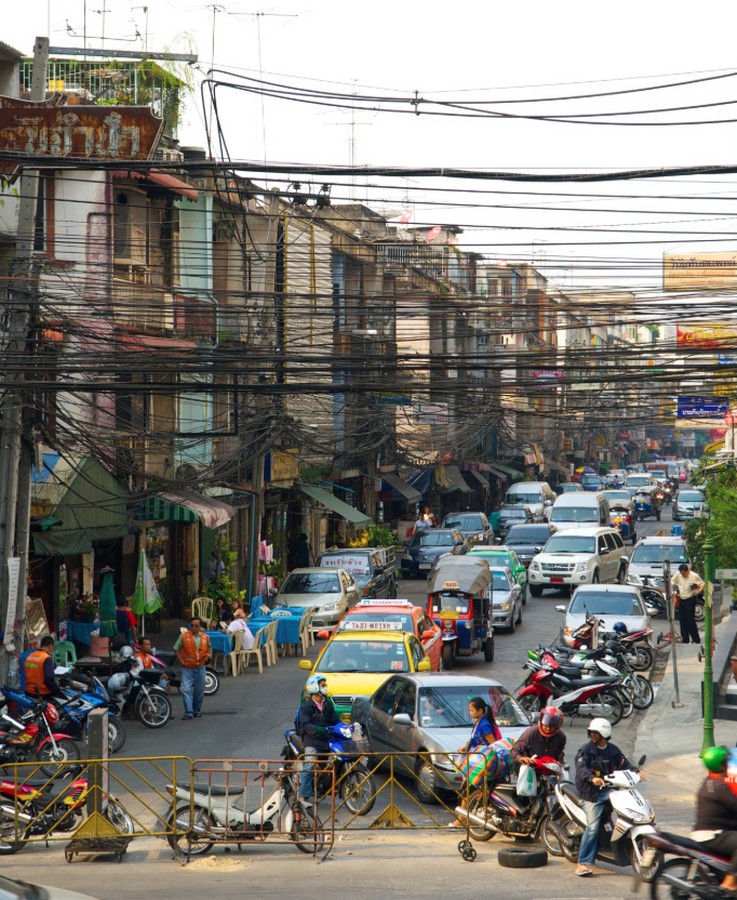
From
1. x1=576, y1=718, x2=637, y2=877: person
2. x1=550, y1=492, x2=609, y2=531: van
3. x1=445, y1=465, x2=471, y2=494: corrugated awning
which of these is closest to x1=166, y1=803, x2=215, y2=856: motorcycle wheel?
x1=576, y1=718, x2=637, y2=877: person

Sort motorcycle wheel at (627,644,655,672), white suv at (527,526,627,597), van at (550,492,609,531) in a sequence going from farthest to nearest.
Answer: van at (550,492,609,531)
white suv at (527,526,627,597)
motorcycle wheel at (627,644,655,672)

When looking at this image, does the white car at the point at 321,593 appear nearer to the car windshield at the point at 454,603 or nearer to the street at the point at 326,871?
the car windshield at the point at 454,603

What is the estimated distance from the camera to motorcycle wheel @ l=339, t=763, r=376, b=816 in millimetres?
12922

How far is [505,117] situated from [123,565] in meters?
18.9

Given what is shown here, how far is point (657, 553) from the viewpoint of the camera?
112 ft

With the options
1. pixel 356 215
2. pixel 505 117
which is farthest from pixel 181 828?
pixel 356 215

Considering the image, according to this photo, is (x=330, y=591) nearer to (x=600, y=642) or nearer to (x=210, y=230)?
(x=600, y=642)

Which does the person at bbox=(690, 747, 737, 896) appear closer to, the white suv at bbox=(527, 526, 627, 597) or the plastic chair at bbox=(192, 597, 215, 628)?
the plastic chair at bbox=(192, 597, 215, 628)

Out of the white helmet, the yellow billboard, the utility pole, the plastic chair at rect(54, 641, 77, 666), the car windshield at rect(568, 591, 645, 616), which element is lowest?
the plastic chair at rect(54, 641, 77, 666)

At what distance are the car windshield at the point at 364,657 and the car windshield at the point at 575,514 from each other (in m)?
28.1

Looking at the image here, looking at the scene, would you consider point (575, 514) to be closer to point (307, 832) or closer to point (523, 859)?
point (307, 832)

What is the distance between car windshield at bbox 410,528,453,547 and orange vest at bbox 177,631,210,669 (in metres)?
22.6

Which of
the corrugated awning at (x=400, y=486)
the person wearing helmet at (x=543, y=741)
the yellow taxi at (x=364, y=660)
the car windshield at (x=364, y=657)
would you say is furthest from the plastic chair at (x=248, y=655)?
the corrugated awning at (x=400, y=486)

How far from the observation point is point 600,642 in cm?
2306
